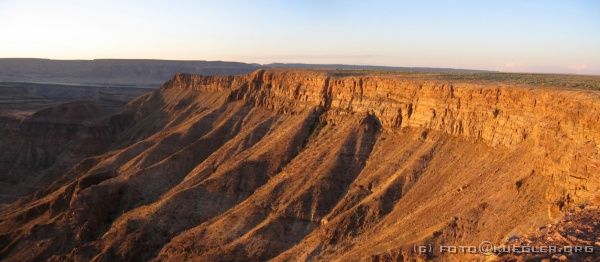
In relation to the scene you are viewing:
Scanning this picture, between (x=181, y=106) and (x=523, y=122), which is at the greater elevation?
(x=523, y=122)

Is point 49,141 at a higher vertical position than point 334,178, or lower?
lower

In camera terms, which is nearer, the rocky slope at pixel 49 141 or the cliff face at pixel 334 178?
the cliff face at pixel 334 178

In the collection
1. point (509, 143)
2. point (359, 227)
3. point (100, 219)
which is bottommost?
point (100, 219)

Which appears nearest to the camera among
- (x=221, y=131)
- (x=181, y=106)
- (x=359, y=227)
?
(x=359, y=227)

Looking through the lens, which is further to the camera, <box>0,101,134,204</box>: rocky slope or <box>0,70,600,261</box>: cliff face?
<box>0,101,134,204</box>: rocky slope

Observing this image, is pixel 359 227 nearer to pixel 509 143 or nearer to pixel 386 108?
pixel 509 143

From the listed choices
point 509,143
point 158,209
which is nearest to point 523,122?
point 509,143

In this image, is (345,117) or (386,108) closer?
(386,108)

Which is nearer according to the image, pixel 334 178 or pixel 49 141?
pixel 334 178
